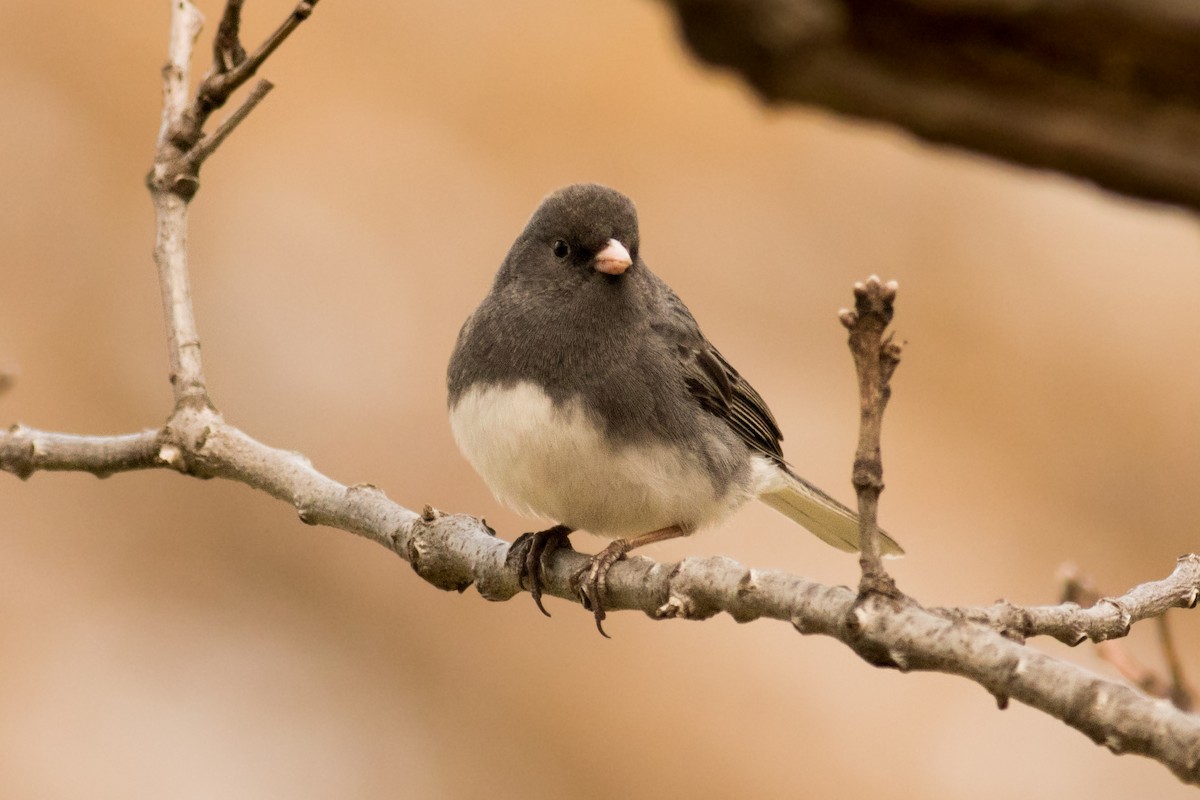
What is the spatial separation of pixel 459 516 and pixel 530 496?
26 cm

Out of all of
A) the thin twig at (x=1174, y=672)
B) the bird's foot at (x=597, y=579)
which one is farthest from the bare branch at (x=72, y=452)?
the thin twig at (x=1174, y=672)

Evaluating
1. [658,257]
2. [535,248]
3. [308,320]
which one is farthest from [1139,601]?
[308,320]

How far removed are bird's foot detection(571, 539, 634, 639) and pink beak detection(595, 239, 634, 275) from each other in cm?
62

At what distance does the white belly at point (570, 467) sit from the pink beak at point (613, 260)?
0.33 m

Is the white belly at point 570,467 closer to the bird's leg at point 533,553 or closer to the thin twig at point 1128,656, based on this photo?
the bird's leg at point 533,553

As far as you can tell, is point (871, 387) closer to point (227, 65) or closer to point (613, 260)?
point (613, 260)

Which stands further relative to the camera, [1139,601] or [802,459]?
[802,459]

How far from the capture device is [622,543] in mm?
2498

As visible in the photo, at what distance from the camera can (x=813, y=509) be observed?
3299 millimetres

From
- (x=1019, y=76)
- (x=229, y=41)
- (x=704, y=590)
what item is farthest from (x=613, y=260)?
(x=1019, y=76)

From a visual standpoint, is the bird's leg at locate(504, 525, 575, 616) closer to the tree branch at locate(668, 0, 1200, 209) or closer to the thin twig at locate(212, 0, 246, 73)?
the thin twig at locate(212, 0, 246, 73)

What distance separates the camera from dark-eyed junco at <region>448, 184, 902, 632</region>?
8.55 feet

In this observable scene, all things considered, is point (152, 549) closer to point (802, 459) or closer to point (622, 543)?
point (802, 459)

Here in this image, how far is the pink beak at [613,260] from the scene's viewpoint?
2785 millimetres
